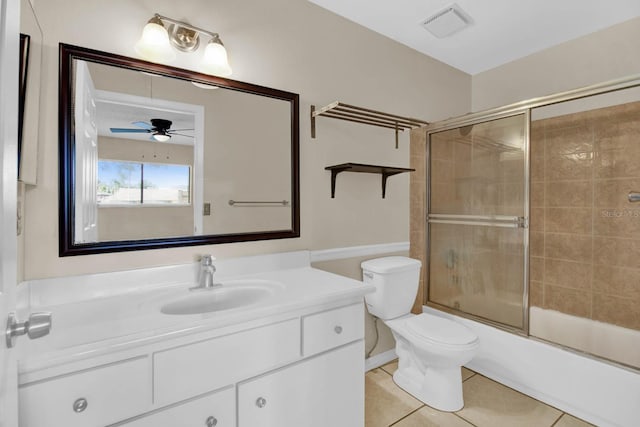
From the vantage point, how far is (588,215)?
7.38ft

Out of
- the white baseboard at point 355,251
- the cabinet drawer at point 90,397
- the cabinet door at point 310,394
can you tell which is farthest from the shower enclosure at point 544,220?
the cabinet drawer at point 90,397

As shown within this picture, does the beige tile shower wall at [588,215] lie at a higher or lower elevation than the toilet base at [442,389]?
higher

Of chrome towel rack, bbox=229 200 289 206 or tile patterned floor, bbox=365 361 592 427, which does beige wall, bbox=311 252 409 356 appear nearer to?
tile patterned floor, bbox=365 361 592 427

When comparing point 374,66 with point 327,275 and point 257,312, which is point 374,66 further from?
point 257,312

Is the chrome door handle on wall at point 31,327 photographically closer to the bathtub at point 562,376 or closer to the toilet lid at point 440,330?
the toilet lid at point 440,330

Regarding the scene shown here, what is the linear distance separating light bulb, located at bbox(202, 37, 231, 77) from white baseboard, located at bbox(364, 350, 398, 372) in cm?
200

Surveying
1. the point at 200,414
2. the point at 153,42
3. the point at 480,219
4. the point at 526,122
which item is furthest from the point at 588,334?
the point at 153,42

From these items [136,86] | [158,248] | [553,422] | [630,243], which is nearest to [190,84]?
[136,86]

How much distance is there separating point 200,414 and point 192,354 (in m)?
0.20

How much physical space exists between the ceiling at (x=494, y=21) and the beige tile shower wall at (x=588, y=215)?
58 centimetres

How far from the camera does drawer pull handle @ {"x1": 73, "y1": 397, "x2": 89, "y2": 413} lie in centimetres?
81

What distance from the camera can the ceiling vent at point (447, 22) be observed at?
6.53 ft

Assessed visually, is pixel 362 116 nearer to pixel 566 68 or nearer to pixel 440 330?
pixel 440 330

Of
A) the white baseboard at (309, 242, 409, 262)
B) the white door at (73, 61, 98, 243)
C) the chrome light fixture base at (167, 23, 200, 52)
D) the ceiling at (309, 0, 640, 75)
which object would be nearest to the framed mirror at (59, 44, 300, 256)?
the white door at (73, 61, 98, 243)
